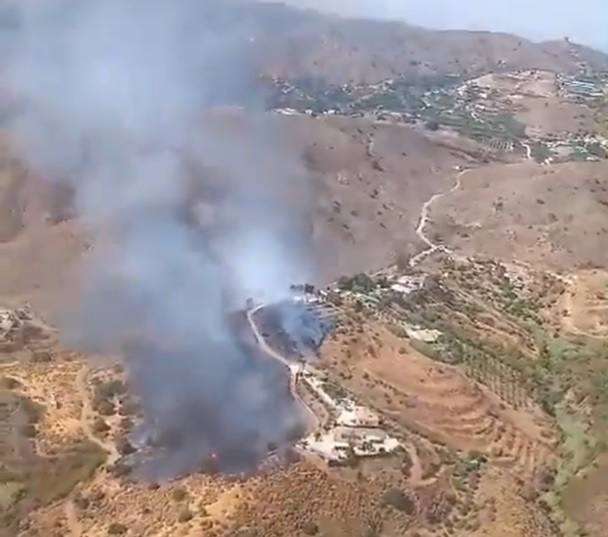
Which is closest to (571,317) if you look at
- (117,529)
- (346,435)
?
(346,435)

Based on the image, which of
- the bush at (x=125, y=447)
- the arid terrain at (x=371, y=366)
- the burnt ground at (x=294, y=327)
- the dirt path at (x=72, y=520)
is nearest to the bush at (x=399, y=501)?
the arid terrain at (x=371, y=366)

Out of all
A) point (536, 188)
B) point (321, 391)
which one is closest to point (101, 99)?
point (536, 188)

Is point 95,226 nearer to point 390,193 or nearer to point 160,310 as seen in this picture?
point 160,310

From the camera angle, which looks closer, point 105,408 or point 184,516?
point 184,516

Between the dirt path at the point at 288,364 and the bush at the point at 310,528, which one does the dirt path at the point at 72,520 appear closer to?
the bush at the point at 310,528

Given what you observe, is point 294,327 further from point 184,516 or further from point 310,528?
point 184,516

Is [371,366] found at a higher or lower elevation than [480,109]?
higher

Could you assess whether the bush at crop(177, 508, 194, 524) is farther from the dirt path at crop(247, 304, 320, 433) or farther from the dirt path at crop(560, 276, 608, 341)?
the dirt path at crop(560, 276, 608, 341)
